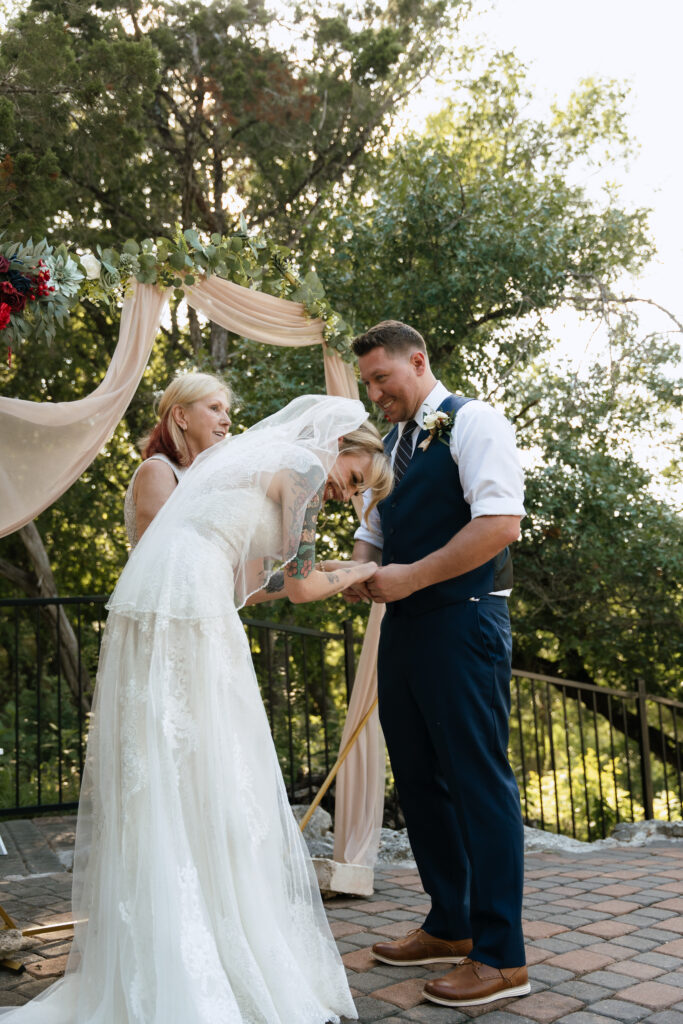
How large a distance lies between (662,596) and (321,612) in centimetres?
286

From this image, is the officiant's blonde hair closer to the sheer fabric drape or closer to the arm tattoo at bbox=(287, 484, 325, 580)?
the sheer fabric drape

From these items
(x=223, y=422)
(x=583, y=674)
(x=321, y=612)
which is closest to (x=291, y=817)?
(x=223, y=422)

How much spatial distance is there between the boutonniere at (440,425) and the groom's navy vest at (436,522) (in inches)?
0.7

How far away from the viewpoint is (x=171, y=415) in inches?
128

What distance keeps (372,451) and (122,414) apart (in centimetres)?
160

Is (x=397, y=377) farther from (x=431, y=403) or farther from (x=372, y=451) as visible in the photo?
(x=372, y=451)

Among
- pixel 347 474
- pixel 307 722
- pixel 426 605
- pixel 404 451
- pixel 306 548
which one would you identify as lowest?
pixel 307 722

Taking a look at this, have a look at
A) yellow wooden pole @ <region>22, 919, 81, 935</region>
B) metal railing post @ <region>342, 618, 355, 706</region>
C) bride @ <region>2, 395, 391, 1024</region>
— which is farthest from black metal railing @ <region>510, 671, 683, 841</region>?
bride @ <region>2, 395, 391, 1024</region>

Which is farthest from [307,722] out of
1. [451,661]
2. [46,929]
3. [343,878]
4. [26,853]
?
[451,661]

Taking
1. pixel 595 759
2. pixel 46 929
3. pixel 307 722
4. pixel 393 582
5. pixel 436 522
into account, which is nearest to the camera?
pixel 393 582

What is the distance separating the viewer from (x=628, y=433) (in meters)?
7.34

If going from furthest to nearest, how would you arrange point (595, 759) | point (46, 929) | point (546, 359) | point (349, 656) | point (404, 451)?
point (595, 759) < point (546, 359) < point (349, 656) < point (46, 929) < point (404, 451)

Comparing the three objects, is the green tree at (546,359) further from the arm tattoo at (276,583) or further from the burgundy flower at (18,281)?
the arm tattoo at (276,583)

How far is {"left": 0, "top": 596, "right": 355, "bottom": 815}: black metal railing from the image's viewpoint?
20.0 feet
